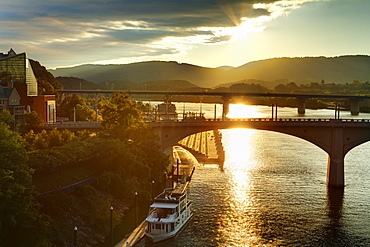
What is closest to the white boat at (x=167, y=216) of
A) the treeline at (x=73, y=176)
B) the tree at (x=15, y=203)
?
the treeline at (x=73, y=176)

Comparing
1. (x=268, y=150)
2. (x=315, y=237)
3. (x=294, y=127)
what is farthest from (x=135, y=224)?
(x=268, y=150)

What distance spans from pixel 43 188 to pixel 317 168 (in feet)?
197

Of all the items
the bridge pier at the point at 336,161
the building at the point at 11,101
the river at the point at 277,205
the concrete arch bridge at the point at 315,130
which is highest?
the building at the point at 11,101

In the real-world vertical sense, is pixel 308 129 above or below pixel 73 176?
above

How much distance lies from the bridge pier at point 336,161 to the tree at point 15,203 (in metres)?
54.7

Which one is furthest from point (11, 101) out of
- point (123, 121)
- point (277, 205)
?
point (277, 205)

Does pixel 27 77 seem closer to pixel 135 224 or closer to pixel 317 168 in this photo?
pixel 135 224

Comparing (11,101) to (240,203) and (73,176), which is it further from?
(240,203)

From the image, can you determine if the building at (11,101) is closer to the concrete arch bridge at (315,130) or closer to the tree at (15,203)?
the concrete arch bridge at (315,130)

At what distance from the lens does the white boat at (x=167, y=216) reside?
51938mm

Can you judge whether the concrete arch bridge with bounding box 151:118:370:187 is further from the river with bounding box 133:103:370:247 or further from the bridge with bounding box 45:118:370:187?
the river with bounding box 133:103:370:247

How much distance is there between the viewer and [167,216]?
54000 millimetres

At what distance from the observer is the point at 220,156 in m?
105

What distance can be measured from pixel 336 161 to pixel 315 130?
22.9 ft
